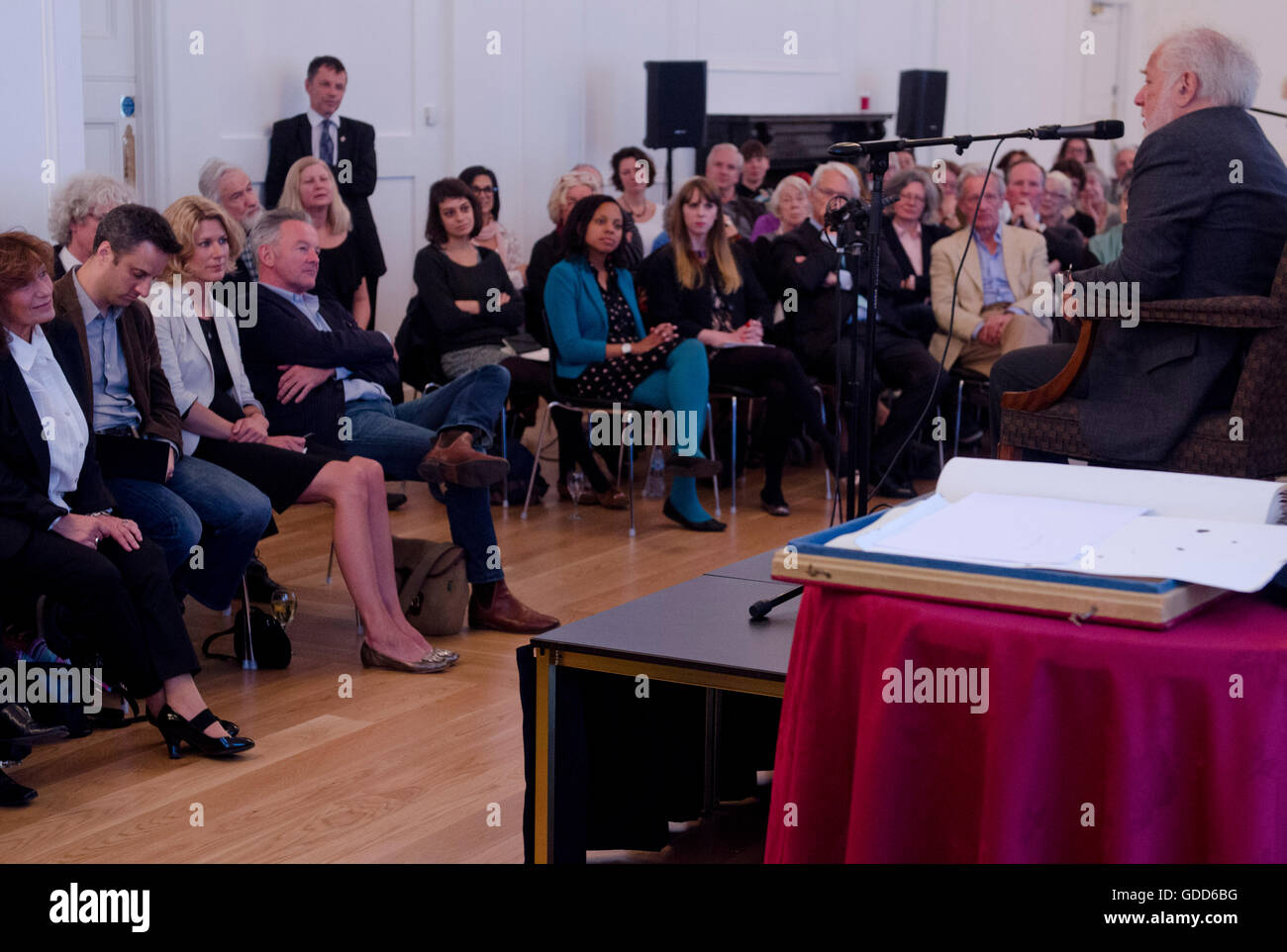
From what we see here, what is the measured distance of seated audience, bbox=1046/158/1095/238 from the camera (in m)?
8.09

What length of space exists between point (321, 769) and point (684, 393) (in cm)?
261

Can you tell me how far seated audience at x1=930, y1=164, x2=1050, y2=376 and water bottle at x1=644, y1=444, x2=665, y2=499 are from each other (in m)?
1.25

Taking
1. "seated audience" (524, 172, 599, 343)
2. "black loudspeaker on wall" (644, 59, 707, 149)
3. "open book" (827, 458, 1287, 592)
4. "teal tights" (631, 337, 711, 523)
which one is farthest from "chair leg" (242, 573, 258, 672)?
"black loudspeaker on wall" (644, 59, 707, 149)

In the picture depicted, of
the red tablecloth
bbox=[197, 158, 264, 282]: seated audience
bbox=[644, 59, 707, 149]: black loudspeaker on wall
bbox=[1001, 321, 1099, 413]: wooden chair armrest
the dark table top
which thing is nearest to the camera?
the red tablecloth

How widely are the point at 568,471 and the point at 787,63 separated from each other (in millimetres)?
5438

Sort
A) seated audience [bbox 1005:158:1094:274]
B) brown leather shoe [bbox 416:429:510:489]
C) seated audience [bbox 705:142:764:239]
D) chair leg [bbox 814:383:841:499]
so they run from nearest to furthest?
1. brown leather shoe [bbox 416:429:510:489]
2. chair leg [bbox 814:383:841:499]
3. seated audience [bbox 1005:158:1094:274]
4. seated audience [bbox 705:142:764:239]

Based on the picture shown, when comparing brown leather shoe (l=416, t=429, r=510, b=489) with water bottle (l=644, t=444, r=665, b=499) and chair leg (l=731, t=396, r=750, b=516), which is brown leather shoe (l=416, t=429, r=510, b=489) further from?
water bottle (l=644, t=444, r=665, b=499)

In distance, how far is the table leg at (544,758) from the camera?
6.98 ft

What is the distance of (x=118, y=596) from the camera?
10.3 feet

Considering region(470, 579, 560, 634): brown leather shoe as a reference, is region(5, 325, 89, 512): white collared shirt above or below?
above

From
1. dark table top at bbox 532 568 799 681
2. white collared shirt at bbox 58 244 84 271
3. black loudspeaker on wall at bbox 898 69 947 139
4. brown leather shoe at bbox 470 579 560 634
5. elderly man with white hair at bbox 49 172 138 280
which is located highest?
black loudspeaker on wall at bbox 898 69 947 139

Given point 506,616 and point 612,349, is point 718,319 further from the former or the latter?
point 506,616

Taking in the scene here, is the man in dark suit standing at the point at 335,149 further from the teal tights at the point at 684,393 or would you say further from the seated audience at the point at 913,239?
the seated audience at the point at 913,239
